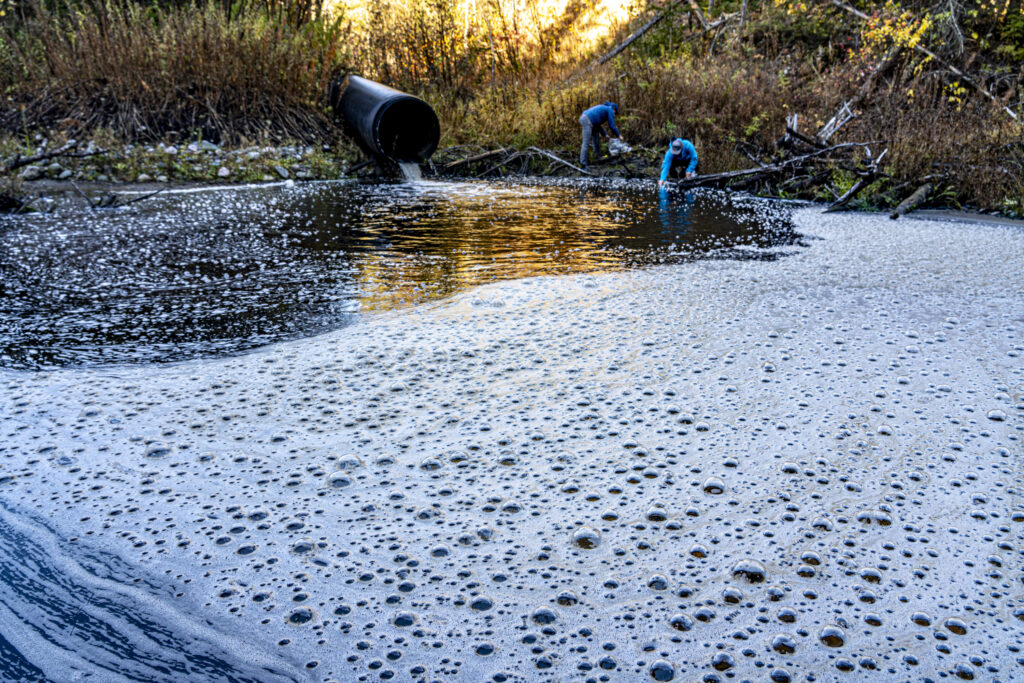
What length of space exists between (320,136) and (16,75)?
4.04 m

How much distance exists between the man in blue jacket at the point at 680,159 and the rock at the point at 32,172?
24.2ft

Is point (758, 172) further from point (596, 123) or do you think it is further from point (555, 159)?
point (555, 159)

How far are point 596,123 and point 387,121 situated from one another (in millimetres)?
3099

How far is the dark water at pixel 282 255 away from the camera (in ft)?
9.89

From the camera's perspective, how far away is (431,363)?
2598 mm

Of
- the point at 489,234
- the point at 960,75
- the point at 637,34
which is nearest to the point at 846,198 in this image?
the point at 489,234

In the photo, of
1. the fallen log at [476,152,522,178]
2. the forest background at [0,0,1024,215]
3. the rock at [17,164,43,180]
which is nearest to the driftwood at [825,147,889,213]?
the forest background at [0,0,1024,215]

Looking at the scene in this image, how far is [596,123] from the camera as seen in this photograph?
32.9 ft

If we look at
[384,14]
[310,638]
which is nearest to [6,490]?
[310,638]

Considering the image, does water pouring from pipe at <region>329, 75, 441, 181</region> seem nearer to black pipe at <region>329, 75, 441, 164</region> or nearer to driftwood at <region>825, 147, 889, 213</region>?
black pipe at <region>329, 75, 441, 164</region>

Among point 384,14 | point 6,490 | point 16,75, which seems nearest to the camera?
point 6,490

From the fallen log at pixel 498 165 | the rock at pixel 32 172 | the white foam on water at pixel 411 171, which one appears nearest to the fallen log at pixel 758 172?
the fallen log at pixel 498 165

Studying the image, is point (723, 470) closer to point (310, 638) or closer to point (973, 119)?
point (310, 638)

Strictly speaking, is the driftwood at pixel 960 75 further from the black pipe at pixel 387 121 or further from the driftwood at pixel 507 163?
the black pipe at pixel 387 121
